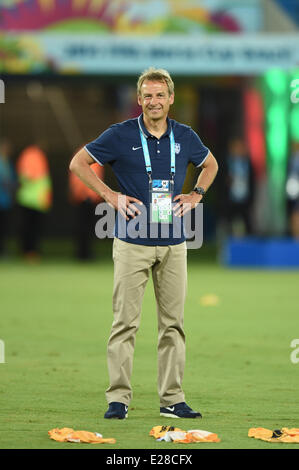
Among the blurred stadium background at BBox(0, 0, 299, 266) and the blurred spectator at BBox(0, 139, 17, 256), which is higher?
the blurred stadium background at BBox(0, 0, 299, 266)

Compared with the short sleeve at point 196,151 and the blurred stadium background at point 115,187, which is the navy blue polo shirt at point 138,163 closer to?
the short sleeve at point 196,151

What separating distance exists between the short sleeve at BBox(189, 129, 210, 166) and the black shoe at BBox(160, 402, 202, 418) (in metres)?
1.48

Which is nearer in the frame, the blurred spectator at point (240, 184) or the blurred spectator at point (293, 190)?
the blurred spectator at point (293, 190)

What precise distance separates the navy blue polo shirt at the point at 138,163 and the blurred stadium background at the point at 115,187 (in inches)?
43.0

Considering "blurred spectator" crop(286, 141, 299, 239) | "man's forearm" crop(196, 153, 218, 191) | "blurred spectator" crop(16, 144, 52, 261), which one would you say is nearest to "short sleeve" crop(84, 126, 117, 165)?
"man's forearm" crop(196, 153, 218, 191)

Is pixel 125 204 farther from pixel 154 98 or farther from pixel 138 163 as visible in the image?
pixel 154 98

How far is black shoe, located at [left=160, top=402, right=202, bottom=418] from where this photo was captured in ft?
22.7

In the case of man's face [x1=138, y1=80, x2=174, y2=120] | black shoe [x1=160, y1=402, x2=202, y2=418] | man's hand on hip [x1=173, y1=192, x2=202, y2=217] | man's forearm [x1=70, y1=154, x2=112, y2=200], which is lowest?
black shoe [x1=160, y1=402, x2=202, y2=418]

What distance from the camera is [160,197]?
271 inches

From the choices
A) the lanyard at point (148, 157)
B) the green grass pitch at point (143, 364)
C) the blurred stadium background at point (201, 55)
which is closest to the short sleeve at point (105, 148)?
the lanyard at point (148, 157)

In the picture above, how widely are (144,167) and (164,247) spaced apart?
493 mm

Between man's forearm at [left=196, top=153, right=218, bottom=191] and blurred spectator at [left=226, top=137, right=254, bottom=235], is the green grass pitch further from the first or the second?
blurred spectator at [left=226, top=137, right=254, bottom=235]

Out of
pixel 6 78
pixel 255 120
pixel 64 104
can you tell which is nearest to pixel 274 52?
pixel 255 120

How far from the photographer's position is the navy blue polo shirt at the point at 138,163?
6.91 meters
